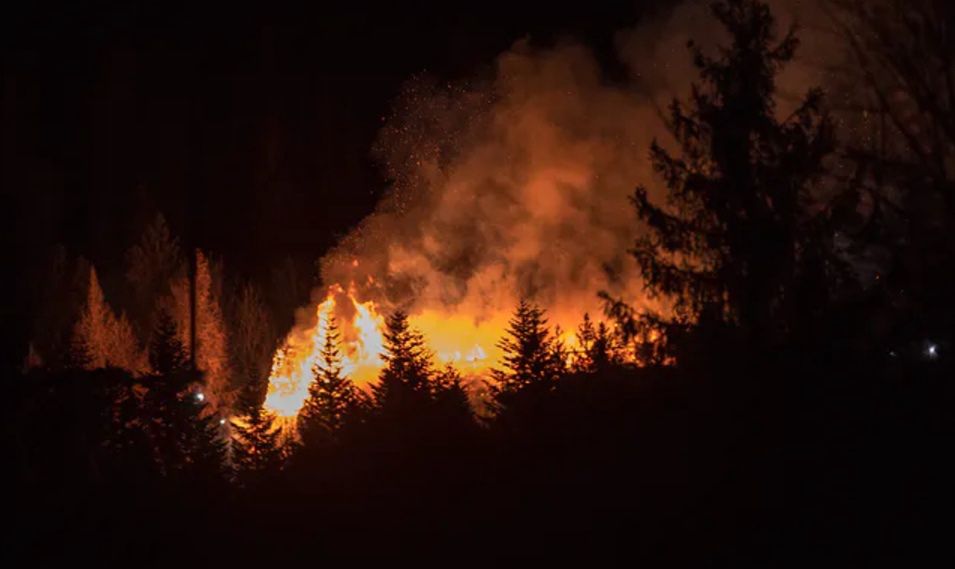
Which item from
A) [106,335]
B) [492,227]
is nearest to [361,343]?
[492,227]

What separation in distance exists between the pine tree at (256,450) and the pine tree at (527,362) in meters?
2.44

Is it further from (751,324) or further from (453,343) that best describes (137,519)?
(453,343)

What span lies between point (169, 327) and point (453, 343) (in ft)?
29.0

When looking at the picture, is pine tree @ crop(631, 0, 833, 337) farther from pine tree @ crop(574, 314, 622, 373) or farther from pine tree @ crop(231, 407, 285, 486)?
pine tree @ crop(231, 407, 285, 486)

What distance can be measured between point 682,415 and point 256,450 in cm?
478

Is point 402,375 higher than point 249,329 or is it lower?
lower

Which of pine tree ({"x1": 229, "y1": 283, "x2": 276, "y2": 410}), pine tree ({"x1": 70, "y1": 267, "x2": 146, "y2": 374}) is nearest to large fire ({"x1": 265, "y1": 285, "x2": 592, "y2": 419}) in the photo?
pine tree ({"x1": 70, "y1": 267, "x2": 146, "y2": 374})

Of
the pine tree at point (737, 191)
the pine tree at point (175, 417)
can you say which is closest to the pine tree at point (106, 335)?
the pine tree at point (175, 417)

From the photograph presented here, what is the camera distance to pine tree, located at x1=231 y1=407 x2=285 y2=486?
1122cm

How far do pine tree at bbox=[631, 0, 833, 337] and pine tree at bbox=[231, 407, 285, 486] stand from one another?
496 centimetres

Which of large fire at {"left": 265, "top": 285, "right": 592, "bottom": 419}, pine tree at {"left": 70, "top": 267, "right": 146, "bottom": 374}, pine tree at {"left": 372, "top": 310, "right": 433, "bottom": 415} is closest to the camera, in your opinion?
pine tree at {"left": 372, "top": 310, "right": 433, "bottom": 415}

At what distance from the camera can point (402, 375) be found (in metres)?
11.9

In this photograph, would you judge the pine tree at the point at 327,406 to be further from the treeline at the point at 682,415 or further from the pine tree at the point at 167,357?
the pine tree at the point at 167,357

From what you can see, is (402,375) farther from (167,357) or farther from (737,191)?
(737,191)
